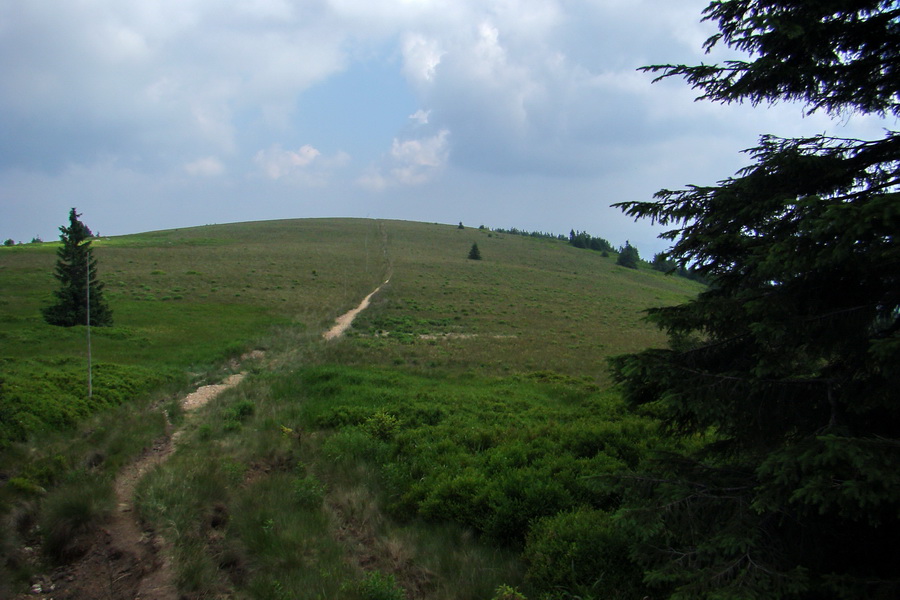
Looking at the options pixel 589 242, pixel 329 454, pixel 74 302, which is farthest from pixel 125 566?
pixel 589 242

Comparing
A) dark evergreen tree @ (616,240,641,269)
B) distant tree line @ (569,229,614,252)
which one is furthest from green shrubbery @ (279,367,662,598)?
distant tree line @ (569,229,614,252)

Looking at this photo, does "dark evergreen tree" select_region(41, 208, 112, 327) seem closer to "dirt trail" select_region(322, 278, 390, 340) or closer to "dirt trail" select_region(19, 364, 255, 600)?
"dirt trail" select_region(322, 278, 390, 340)

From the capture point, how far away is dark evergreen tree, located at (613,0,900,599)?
9.87ft

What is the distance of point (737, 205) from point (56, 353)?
67.0ft

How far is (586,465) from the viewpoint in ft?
23.4

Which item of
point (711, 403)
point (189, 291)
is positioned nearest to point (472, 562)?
point (711, 403)

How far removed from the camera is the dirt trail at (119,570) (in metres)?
5.00

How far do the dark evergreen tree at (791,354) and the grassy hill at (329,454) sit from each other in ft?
4.09

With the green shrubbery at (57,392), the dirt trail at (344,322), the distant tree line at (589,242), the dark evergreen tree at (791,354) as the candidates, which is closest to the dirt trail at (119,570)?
the green shrubbery at (57,392)

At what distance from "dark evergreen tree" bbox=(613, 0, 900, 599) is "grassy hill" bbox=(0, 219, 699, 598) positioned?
1246 millimetres

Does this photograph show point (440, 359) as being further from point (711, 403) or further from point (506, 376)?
point (711, 403)

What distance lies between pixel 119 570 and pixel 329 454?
148 inches

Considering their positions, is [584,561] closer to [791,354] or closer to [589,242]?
[791,354]

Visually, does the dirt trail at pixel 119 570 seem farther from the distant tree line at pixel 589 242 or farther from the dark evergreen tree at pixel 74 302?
the distant tree line at pixel 589 242
